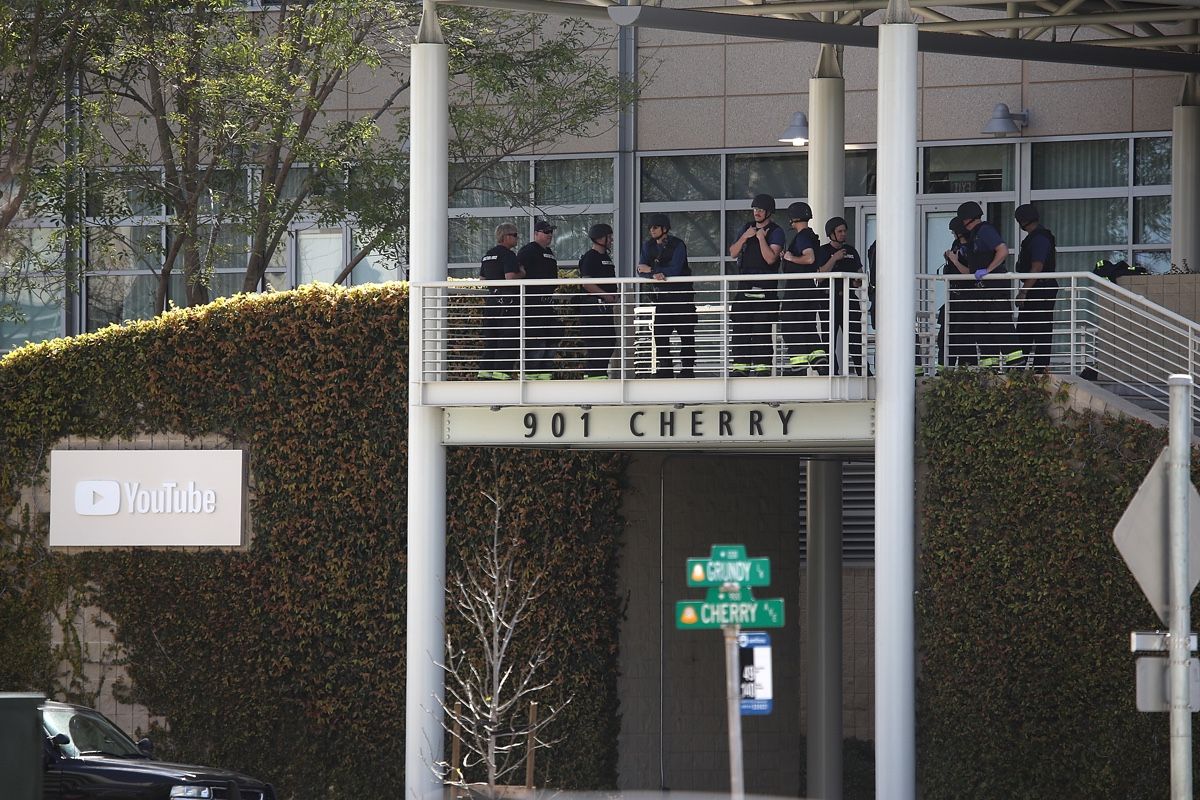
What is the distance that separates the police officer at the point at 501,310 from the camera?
56.1 feet

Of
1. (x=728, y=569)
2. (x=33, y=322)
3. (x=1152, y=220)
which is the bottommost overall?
(x=728, y=569)

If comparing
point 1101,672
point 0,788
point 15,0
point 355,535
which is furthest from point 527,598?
point 15,0

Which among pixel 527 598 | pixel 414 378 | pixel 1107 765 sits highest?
pixel 414 378

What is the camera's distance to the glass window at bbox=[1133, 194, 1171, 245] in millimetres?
24609

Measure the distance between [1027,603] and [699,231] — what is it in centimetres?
1083

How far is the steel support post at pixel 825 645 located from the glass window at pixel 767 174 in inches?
264

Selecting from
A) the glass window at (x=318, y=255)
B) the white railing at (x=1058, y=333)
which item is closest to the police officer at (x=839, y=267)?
the white railing at (x=1058, y=333)

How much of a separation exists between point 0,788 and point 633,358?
22.6ft

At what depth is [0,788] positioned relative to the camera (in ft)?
36.9

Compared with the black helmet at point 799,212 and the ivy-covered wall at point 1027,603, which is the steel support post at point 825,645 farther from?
the black helmet at point 799,212

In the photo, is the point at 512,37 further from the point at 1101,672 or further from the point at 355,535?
the point at 1101,672

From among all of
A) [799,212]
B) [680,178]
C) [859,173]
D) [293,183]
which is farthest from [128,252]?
[799,212]

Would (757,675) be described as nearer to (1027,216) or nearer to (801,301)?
(801,301)

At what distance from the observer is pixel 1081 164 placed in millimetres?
24938
